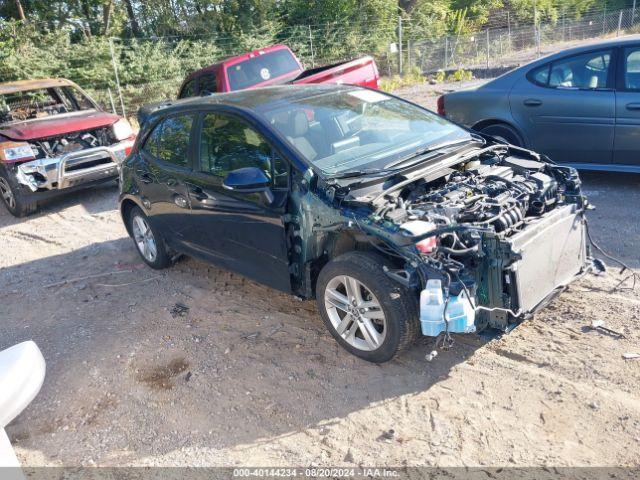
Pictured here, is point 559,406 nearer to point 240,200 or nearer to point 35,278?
point 240,200

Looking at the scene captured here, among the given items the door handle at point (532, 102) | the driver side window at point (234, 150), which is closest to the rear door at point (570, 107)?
the door handle at point (532, 102)

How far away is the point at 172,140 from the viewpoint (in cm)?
507

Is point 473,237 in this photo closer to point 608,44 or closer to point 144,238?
point 144,238

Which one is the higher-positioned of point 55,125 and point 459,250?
point 55,125

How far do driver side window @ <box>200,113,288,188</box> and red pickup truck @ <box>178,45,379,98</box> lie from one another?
4.52 metres

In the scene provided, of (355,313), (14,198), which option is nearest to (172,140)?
(355,313)

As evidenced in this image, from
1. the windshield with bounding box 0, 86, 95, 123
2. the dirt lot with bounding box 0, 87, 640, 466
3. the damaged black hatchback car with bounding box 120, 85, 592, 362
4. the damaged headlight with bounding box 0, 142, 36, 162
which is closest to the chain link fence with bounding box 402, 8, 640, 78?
the windshield with bounding box 0, 86, 95, 123

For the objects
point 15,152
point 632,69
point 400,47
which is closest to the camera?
point 632,69

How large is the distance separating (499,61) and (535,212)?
22.3 m

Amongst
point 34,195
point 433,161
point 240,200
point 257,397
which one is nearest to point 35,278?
point 34,195

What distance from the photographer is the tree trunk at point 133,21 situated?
790 inches

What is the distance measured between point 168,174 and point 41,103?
20.0 ft

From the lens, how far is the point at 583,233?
396 cm

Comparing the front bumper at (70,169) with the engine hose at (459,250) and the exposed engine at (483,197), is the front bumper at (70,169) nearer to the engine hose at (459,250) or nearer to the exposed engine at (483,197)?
the exposed engine at (483,197)
